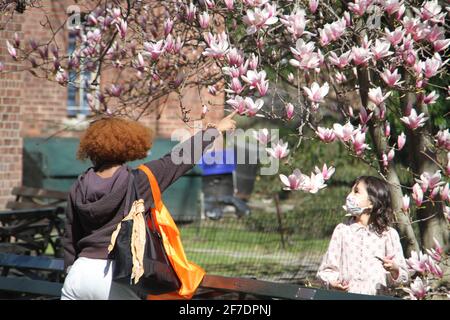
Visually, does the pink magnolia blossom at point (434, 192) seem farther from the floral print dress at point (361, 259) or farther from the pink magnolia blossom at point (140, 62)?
the pink magnolia blossom at point (140, 62)

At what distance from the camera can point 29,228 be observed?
948 centimetres

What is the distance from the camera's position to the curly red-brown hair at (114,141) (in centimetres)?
525

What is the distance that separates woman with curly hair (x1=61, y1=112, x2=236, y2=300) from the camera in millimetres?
5172

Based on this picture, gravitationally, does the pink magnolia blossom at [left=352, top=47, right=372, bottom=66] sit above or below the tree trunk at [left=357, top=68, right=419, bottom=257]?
above

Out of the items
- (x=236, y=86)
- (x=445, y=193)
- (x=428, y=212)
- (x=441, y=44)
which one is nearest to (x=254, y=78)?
(x=236, y=86)

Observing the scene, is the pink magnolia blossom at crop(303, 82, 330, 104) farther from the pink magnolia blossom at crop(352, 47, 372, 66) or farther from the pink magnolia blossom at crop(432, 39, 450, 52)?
the pink magnolia blossom at crop(432, 39, 450, 52)

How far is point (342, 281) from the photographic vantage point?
5.82 meters

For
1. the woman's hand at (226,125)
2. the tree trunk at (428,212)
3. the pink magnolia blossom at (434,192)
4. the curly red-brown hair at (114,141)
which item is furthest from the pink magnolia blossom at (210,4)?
the pink magnolia blossom at (434,192)

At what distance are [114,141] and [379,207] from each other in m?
1.78

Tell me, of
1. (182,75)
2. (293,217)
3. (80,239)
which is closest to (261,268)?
(293,217)

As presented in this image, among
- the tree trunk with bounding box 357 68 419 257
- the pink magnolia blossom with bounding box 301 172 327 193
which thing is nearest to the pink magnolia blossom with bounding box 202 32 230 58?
the pink magnolia blossom with bounding box 301 172 327 193

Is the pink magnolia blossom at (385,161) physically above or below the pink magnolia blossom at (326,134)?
below

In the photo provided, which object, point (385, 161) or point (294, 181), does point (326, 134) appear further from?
point (385, 161)

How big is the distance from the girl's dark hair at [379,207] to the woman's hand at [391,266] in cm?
31
